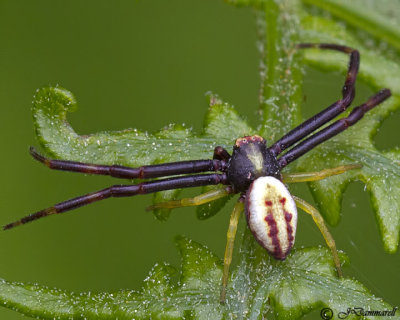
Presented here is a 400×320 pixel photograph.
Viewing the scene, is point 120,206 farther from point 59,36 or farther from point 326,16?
point 326,16

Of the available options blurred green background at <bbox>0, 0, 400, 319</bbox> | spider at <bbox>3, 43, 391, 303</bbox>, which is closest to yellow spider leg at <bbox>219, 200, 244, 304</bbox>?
spider at <bbox>3, 43, 391, 303</bbox>

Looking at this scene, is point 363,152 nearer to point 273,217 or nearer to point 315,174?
point 315,174

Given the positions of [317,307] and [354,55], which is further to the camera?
[354,55]

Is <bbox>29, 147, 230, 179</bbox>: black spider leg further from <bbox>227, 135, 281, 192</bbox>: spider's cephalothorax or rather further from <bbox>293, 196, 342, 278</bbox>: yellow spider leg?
<bbox>293, 196, 342, 278</bbox>: yellow spider leg

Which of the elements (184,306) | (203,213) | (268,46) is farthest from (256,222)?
(268,46)

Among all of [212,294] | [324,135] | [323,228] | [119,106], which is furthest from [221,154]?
[119,106]

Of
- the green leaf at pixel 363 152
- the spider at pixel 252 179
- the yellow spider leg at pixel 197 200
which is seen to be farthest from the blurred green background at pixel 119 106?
the yellow spider leg at pixel 197 200
